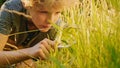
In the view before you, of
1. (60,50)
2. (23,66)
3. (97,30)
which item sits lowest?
(23,66)

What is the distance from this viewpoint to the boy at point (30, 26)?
6.74 feet

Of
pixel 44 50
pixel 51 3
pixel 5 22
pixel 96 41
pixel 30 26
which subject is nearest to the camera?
pixel 96 41

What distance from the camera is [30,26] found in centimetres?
307

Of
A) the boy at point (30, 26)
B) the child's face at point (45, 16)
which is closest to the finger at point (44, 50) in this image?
the boy at point (30, 26)

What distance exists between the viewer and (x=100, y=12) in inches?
73.4

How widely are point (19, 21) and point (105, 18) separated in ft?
4.50

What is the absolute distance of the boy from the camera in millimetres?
2055

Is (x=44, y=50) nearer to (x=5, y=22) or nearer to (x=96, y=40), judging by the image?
(x=96, y=40)

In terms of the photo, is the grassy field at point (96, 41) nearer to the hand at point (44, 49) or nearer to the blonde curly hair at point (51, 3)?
the hand at point (44, 49)

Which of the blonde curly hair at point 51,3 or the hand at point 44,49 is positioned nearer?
the hand at point 44,49

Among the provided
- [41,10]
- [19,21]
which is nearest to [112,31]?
[41,10]

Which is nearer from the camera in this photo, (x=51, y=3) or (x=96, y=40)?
(x=96, y=40)

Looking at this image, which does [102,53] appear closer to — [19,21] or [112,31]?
[112,31]

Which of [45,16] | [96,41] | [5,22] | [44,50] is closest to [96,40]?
[96,41]
